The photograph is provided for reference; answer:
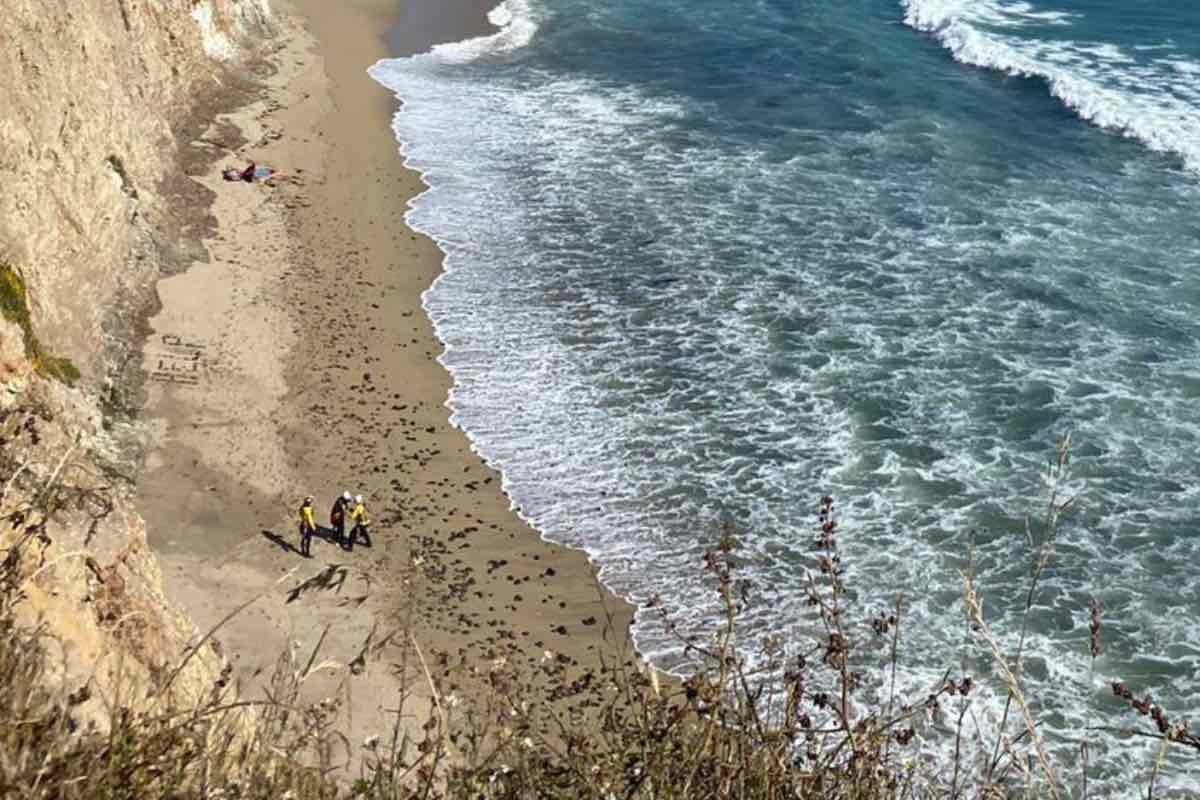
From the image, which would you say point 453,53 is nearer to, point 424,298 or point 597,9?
point 597,9

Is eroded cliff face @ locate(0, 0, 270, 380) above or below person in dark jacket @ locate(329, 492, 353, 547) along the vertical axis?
above

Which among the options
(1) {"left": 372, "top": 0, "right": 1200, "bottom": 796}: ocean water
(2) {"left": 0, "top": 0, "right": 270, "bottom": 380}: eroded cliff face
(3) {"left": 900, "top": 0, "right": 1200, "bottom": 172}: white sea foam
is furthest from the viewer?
(3) {"left": 900, "top": 0, "right": 1200, "bottom": 172}: white sea foam

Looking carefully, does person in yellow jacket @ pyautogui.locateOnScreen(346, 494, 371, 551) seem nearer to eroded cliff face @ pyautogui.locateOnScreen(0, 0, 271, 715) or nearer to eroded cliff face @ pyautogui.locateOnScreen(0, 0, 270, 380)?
eroded cliff face @ pyautogui.locateOnScreen(0, 0, 271, 715)

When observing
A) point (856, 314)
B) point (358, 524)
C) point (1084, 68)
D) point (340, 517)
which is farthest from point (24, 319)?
point (1084, 68)

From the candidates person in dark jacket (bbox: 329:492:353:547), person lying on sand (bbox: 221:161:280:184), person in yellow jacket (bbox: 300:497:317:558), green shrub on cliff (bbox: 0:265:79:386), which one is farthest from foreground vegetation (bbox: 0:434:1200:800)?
person lying on sand (bbox: 221:161:280:184)

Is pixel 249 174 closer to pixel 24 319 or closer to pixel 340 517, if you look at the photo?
pixel 24 319

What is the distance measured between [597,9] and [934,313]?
26.1 metres

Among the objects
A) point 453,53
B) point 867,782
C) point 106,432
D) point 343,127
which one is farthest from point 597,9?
point 867,782

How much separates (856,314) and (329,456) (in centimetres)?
1123

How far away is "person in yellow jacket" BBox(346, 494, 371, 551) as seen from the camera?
17312 millimetres

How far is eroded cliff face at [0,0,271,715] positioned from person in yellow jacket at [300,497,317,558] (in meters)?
2.42

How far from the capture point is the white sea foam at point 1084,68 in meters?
34.2

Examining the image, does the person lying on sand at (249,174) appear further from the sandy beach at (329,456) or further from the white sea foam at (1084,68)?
the white sea foam at (1084,68)

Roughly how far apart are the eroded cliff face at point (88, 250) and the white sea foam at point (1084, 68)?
25100mm
